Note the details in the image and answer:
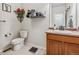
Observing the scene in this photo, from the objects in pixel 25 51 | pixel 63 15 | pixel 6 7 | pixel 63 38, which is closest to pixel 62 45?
pixel 63 38

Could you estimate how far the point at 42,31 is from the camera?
1.59 meters

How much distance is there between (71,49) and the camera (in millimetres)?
1518

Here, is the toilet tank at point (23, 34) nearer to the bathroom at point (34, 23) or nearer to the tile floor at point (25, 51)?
the bathroom at point (34, 23)

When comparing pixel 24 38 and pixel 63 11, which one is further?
pixel 24 38

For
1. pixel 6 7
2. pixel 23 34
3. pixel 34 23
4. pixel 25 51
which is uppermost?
pixel 6 7

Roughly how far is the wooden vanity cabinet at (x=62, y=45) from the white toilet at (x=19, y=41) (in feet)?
1.24

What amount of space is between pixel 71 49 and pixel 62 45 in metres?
0.14

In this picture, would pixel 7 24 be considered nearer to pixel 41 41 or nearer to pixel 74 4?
pixel 41 41

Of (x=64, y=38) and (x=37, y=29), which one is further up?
(x=37, y=29)

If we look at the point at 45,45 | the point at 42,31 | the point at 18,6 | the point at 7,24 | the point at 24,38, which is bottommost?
the point at 45,45

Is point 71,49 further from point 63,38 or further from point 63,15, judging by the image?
point 63,15

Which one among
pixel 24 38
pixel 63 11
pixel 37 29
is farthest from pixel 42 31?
pixel 63 11

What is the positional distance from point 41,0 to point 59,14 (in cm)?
35

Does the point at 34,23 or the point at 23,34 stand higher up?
the point at 34,23
